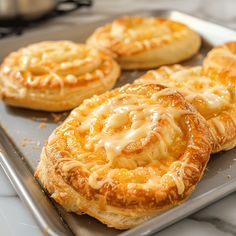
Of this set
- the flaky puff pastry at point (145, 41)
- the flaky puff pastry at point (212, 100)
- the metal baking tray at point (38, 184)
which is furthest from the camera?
the flaky puff pastry at point (145, 41)

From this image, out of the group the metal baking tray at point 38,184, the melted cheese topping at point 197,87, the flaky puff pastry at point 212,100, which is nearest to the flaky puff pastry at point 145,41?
the metal baking tray at point 38,184

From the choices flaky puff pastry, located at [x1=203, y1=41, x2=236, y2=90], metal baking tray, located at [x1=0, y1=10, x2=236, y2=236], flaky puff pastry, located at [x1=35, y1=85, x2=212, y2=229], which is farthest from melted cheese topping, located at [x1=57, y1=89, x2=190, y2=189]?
flaky puff pastry, located at [x1=203, y1=41, x2=236, y2=90]

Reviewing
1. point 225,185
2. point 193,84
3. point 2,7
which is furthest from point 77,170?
point 2,7

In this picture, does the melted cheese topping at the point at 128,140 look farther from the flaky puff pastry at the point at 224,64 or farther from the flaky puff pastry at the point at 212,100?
the flaky puff pastry at the point at 224,64

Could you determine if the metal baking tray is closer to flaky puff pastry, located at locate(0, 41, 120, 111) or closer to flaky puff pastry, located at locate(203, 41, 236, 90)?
flaky puff pastry, located at locate(0, 41, 120, 111)

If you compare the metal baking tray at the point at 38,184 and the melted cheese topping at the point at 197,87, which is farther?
the melted cheese topping at the point at 197,87

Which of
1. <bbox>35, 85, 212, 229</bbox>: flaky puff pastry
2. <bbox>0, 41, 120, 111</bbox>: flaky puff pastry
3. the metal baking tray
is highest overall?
<bbox>35, 85, 212, 229</bbox>: flaky puff pastry
